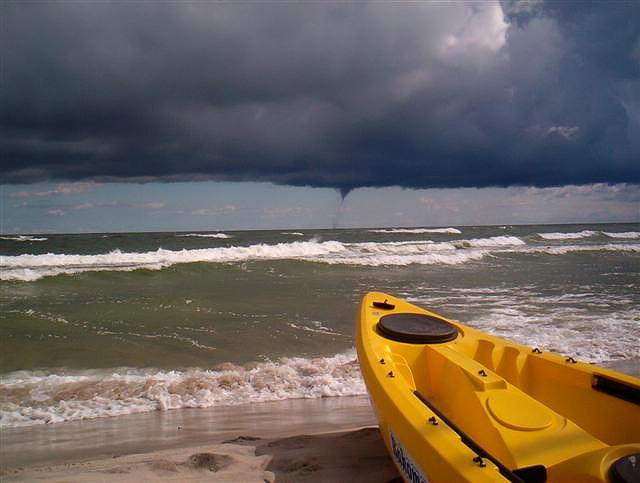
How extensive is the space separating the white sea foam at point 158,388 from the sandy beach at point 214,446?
0.63 feet

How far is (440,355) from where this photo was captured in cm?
353

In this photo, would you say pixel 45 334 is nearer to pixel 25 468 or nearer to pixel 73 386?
pixel 73 386

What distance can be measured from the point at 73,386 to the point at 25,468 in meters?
1.86

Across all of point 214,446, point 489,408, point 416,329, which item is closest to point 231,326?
point 214,446

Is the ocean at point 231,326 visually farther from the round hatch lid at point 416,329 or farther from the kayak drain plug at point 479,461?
the kayak drain plug at point 479,461

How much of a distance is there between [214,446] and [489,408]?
2.33 m

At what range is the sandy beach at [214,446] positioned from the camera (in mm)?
3102

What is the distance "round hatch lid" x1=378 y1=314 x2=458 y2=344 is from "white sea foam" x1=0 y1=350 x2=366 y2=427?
1518 mm

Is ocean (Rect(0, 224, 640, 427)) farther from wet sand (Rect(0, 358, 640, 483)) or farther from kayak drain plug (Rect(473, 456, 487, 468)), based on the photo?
kayak drain plug (Rect(473, 456, 487, 468))

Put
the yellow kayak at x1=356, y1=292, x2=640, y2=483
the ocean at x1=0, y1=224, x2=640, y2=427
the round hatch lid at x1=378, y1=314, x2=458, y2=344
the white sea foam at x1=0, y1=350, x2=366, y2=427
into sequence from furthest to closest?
the ocean at x1=0, y1=224, x2=640, y2=427
the white sea foam at x1=0, y1=350, x2=366, y2=427
the round hatch lid at x1=378, y1=314, x2=458, y2=344
the yellow kayak at x1=356, y1=292, x2=640, y2=483

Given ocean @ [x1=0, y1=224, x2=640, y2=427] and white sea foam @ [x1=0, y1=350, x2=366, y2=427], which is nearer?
white sea foam @ [x1=0, y1=350, x2=366, y2=427]

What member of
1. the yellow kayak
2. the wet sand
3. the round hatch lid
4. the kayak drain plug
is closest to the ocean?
the wet sand

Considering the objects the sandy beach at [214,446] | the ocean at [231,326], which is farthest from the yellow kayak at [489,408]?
the ocean at [231,326]

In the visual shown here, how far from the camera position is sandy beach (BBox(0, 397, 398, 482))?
10.2 ft
